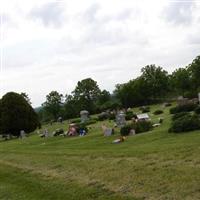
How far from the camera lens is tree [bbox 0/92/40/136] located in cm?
5456

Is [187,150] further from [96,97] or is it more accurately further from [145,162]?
[96,97]

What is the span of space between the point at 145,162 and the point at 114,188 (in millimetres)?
3075

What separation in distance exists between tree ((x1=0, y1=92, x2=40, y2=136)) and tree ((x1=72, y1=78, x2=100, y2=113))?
32.7 meters

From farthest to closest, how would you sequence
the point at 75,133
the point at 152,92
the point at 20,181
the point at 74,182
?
the point at 152,92 < the point at 75,133 < the point at 20,181 < the point at 74,182

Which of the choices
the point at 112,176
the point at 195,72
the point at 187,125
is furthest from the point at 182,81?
the point at 112,176

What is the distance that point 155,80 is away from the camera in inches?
3610

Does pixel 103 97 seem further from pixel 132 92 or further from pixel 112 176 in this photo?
pixel 112 176

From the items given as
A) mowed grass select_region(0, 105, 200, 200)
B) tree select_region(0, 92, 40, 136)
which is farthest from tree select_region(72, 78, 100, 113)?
mowed grass select_region(0, 105, 200, 200)

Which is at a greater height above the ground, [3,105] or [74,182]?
[3,105]

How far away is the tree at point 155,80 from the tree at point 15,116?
3758 cm

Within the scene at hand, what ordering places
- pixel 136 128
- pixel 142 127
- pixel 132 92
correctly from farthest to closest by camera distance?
pixel 132 92 < pixel 142 127 < pixel 136 128

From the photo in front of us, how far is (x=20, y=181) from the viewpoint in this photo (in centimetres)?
1691

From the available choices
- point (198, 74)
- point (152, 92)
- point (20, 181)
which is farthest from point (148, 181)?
point (152, 92)

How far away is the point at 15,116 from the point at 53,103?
40023 millimetres
